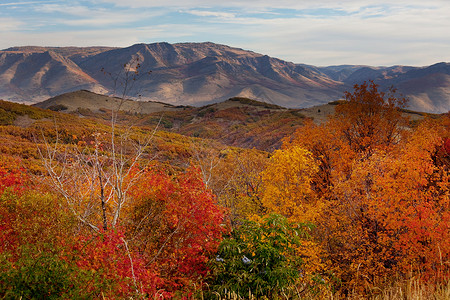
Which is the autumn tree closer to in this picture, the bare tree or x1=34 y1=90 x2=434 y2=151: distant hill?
the bare tree

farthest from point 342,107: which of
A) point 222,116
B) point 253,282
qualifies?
point 222,116

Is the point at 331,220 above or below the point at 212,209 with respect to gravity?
below

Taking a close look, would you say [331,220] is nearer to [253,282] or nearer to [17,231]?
[253,282]

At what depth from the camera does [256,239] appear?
11.7 m

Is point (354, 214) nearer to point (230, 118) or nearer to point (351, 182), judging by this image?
point (351, 182)

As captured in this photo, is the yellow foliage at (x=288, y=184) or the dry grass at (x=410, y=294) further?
the yellow foliage at (x=288, y=184)

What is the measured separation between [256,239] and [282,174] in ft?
28.3

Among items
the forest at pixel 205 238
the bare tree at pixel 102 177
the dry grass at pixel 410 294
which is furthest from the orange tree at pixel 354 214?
the bare tree at pixel 102 177

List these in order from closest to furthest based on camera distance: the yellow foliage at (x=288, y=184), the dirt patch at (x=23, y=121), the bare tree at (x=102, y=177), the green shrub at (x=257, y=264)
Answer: the green shrub at (x=257, y=264), the bare tree at (x=102, y=177), the yellow foliage at (x=288, y=184), the dirt patch at (x=23, y=121)

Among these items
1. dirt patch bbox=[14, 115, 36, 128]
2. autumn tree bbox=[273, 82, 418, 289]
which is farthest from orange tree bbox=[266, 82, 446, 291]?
dirt patch bbox=[14, 115, 36, 128]

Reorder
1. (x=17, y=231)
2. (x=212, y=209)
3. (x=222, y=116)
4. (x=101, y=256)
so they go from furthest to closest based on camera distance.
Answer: (x=222, y=116) → (x=212, y=209) → (x=17, y=231) → (x=101, y=256)

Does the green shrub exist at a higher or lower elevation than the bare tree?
lower

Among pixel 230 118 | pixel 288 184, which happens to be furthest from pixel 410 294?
pixel 230 118

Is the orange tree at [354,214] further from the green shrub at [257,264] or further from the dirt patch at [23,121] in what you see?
the dirt patch at [23,121]
